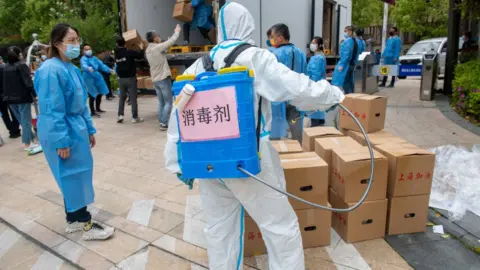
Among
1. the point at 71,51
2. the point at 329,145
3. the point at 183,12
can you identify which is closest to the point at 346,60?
the point at 183,12

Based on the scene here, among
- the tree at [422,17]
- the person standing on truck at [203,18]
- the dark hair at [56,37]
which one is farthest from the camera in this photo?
the tree at [422,17]

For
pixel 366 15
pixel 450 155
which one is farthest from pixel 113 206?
pixel 366 15

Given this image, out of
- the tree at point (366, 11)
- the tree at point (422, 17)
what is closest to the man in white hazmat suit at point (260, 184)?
the tree at point (422, 17)

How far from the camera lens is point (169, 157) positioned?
6.49 feet

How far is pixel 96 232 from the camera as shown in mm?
2896

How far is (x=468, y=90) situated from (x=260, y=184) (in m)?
6.30

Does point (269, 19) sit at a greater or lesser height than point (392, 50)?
greater

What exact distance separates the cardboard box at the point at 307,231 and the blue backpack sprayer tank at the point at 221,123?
35.3 inches

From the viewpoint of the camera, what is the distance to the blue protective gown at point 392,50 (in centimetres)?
984

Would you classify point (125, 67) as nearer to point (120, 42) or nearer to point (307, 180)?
point (120, 42)

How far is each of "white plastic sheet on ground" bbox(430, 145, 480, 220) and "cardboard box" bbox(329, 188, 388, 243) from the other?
76 centimetres

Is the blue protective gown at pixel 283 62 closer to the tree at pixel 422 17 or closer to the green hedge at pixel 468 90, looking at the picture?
the green hedge at pixel 468 90

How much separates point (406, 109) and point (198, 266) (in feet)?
21.2

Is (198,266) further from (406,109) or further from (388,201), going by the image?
(406,109)
